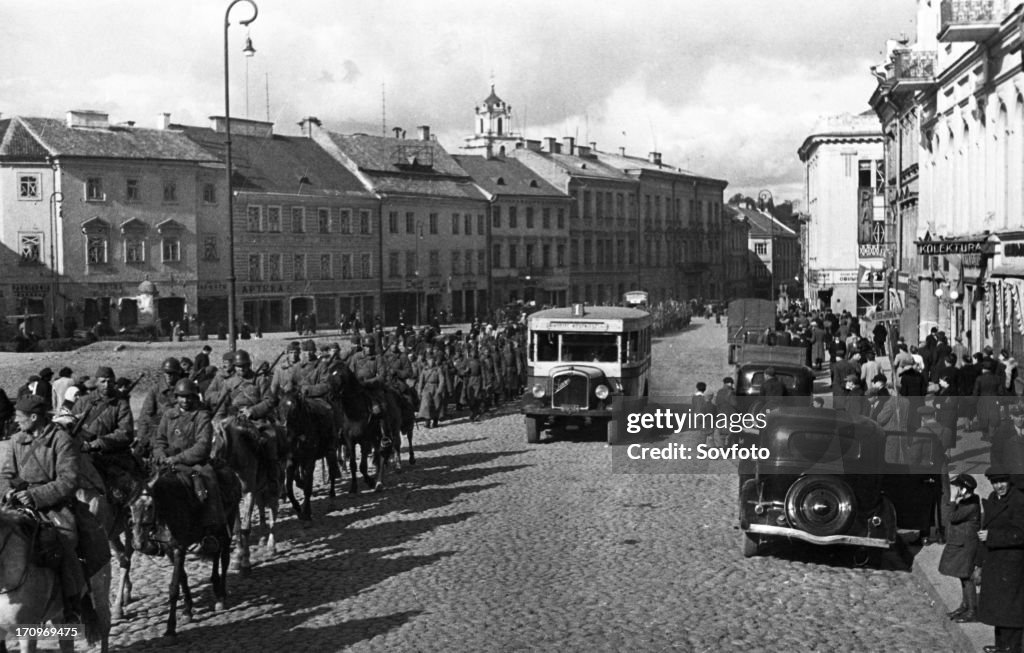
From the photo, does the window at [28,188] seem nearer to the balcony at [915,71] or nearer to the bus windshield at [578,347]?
the balcony at [915,71]

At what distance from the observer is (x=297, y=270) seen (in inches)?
2621

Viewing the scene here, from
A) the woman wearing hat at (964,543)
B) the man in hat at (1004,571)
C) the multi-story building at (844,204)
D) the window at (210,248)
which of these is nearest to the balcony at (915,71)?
the multi-story building at (844,204)

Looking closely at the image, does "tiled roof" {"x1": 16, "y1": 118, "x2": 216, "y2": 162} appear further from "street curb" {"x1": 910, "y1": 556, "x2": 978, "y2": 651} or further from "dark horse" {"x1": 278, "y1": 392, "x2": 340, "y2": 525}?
"street curb" {"x1": 910, "y1": 556, "x2": 978, "y2": 651}

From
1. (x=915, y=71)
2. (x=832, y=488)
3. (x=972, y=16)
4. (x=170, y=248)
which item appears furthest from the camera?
(x=170, y=248)

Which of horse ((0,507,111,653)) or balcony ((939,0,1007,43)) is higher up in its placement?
balcony ((939,0,1007,43))

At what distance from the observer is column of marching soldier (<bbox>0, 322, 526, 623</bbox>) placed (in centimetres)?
934

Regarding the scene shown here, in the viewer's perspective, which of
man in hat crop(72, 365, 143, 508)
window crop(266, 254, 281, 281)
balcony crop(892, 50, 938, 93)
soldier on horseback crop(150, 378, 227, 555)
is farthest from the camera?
window crop(266, 254, 281, 281)

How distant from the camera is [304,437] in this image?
15.6 metres

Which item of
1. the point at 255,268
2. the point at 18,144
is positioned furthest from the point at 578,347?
the point at 255,268

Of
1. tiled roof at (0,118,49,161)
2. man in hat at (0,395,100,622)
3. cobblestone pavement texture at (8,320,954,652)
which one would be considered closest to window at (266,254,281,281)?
tiled roof at (0,118,49,161)

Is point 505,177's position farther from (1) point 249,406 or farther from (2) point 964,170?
(1) point 249,406

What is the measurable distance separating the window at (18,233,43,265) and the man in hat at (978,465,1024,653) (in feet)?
176

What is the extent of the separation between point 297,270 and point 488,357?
38616 millimetres

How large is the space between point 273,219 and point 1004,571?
58438mm
